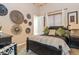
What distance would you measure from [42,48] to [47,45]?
0.11 metres

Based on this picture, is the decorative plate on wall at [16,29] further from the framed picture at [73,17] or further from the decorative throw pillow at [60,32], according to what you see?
the framed picture at [73,17]

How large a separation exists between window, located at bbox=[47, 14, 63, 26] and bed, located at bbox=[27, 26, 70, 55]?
0.71 feet

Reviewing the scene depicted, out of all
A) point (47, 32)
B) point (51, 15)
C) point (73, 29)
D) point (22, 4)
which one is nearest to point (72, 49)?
point (73, 29)

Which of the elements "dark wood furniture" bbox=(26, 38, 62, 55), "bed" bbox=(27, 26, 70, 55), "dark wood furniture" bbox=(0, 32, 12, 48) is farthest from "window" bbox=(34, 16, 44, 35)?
"dark wood furniture" bbox=(0, 32, 12, 48)

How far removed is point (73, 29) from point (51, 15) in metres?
0.42

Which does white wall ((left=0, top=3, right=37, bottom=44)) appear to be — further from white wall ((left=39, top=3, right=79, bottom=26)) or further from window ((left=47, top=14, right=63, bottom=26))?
window ((left=47, top=14, right=63, bottom=26))

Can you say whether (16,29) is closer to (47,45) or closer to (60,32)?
(47,45)

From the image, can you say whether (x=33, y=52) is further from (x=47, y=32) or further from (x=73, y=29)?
(x=73, y=29)

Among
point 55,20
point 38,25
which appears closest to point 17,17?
point 38,25

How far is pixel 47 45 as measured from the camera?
6.33ft

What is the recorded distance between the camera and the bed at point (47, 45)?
6.11 feet

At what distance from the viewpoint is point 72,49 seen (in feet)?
6.14

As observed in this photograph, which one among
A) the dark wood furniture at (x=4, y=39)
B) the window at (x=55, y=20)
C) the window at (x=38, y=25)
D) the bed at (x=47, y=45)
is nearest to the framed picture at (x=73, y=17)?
the window at (x=55, y=20)
